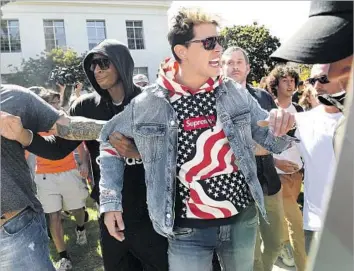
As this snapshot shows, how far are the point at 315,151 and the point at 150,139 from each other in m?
0.85

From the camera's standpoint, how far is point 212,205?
184 cm

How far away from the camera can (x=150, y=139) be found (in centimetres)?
193

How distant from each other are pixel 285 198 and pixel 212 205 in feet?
5.03

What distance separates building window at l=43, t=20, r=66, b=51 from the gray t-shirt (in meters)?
16.7

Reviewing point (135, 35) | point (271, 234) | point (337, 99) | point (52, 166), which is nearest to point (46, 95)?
point (52, 166)

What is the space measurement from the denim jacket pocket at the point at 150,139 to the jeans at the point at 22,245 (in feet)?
2.11

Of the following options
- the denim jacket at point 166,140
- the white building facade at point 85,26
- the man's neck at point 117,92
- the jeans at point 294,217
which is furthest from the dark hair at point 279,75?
the white building facade at point 85,26

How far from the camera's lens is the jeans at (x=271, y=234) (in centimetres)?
289

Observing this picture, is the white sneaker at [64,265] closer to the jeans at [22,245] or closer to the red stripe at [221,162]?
the jeans at [22,245]

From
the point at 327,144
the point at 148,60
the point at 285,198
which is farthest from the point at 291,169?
the point at 148,60

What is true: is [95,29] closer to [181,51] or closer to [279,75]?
[279,75]

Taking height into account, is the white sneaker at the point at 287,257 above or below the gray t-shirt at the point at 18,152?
below

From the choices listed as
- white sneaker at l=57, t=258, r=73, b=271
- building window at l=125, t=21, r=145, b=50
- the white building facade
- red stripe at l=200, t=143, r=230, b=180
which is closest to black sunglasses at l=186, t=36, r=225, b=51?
red stripe at l=200, t=143, r=230, b=180

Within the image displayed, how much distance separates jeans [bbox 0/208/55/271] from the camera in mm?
1914
